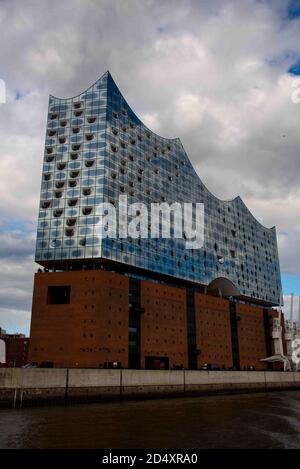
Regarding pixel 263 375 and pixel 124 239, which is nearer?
pixel 124 239

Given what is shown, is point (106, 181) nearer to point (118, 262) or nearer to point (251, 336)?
point (118, 262)

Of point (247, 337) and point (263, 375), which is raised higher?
point (247, 337)

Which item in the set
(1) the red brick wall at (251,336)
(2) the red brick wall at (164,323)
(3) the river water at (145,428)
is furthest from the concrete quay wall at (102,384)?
(1) the red brick wall at (251,336)

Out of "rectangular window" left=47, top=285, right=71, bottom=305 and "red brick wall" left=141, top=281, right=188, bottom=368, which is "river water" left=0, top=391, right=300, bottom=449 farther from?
"red brick wall" left=141, top=281, right=188, bottom=368

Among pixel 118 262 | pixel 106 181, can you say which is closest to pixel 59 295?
pixel 118 262

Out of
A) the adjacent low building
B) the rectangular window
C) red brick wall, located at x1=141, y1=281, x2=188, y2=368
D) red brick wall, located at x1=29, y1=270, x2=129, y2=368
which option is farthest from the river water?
red brick wall, located at x1=141, y1=281, x2=188, y2=368

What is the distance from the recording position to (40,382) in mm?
46812

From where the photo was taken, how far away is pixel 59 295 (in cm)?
6419

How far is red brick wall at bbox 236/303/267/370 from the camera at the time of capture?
9050 cm

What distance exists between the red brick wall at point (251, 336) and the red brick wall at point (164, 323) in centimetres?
2142

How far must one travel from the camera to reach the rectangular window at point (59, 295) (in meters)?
62.8

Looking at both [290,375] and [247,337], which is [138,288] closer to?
[247,337]

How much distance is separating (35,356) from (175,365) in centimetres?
2234

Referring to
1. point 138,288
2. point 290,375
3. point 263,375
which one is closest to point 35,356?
point 138,288
